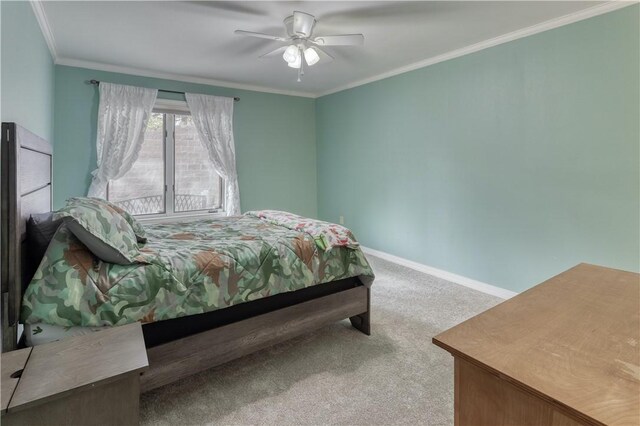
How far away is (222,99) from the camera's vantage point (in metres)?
4.50

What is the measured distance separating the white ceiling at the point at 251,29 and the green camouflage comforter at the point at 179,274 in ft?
5.53

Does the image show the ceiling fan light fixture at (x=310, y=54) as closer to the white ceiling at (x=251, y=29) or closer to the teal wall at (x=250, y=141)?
the white ceiling at (x=251, y=29)

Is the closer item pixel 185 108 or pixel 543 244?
pixel 543 244

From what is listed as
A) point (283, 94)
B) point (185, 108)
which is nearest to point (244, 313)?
point (185, 108)

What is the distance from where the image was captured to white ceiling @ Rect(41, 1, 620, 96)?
2.46 m

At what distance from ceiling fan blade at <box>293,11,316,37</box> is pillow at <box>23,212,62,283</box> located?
2021mm

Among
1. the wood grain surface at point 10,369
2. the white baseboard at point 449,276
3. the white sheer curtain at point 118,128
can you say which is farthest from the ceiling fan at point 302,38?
the white baseboard at point 449,276

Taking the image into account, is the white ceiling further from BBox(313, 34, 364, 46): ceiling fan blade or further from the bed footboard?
the bed footboard

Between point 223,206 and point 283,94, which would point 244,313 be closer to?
point 223,206

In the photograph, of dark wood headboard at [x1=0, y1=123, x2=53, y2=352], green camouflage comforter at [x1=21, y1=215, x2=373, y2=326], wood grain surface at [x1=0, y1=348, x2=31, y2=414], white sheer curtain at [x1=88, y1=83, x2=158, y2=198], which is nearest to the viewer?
wood grain surface at [x1=0, y1=348, x2=31, y2=414]

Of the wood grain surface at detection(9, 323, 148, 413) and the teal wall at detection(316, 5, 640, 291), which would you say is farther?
the teal wall at detection(316, 5, 640, 291)

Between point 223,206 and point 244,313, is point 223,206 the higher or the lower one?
the higher one

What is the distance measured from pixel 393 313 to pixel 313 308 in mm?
950

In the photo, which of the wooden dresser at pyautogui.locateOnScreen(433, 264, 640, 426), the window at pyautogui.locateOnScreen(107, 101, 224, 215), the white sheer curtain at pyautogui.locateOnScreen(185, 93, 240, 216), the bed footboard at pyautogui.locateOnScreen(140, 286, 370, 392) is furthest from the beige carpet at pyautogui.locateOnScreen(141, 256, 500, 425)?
the window at pyautogui.locateOnScreen(107, 101, 224, 215)
